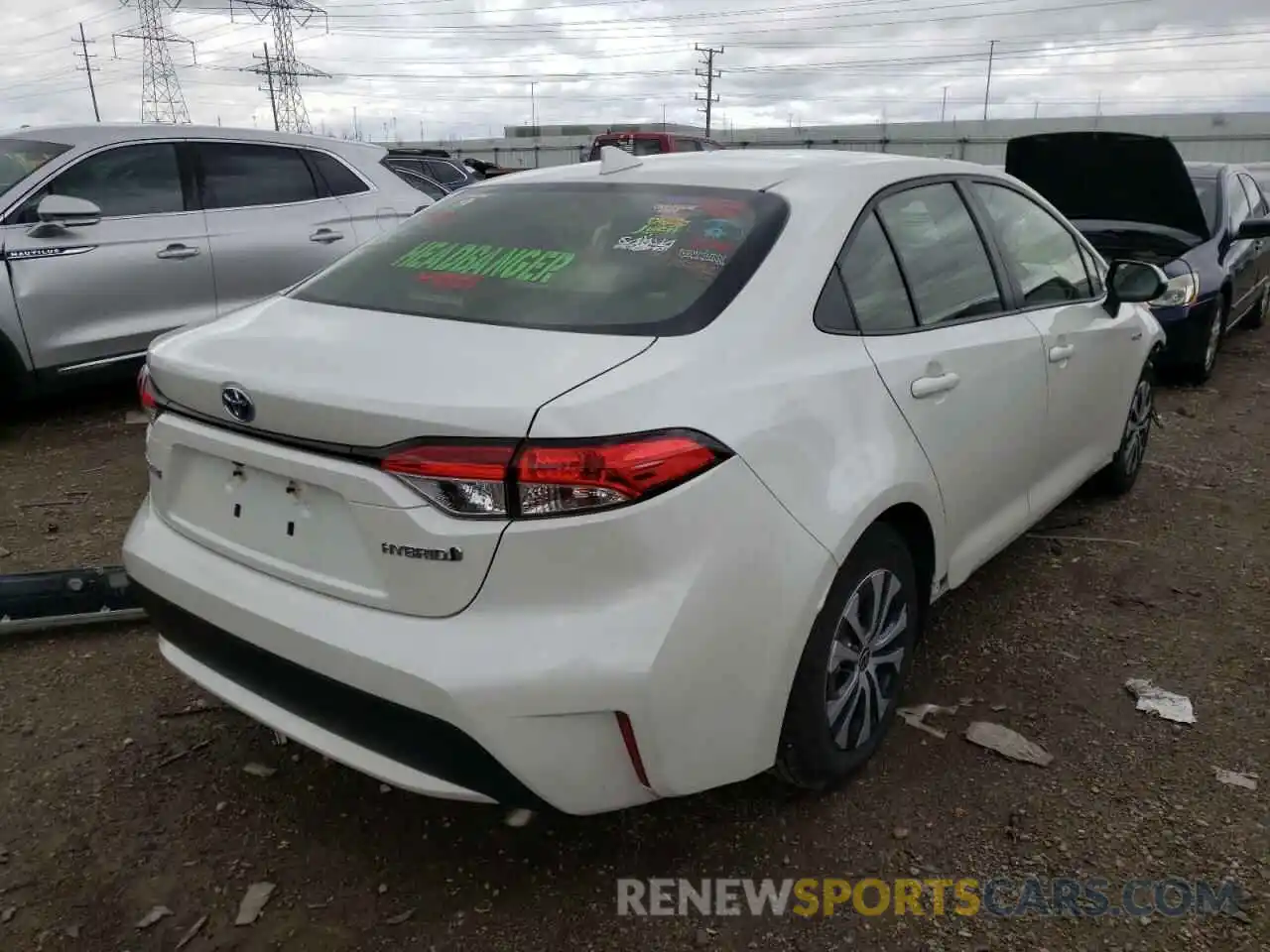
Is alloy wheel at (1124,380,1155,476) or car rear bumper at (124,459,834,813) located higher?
car rear bumper at (124,459,834,813)

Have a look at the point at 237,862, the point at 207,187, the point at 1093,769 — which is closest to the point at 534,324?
the point at 237,862

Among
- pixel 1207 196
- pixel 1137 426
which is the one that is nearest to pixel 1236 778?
pixel 1137 426

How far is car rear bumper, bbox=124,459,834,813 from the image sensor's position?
6.00ft

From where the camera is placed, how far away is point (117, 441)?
555 cm

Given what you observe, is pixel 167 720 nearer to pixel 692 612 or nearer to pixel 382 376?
pixel 382 376

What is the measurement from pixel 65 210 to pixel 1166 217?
733 centimetres

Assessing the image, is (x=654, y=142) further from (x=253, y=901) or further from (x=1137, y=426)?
(x=253, y=901)

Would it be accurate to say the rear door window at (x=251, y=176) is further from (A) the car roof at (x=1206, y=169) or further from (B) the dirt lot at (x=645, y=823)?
(A) the car roof at (x=1206, y=169)

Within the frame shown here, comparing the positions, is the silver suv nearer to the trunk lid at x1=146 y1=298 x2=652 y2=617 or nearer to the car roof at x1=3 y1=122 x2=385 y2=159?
the car roof at x1=3 y1=122 x2=385 y2=159

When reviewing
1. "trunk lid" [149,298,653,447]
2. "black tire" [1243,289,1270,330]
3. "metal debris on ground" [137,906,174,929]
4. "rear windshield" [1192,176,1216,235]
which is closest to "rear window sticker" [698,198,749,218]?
"trunk lid" [149,298,653,447]

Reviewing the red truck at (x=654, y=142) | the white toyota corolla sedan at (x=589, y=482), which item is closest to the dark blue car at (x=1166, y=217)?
the white toyota corolla sedan at (x=589, y=482)

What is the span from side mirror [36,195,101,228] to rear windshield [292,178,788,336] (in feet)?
10.2

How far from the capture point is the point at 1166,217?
7434 millimetres

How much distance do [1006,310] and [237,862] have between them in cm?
272
